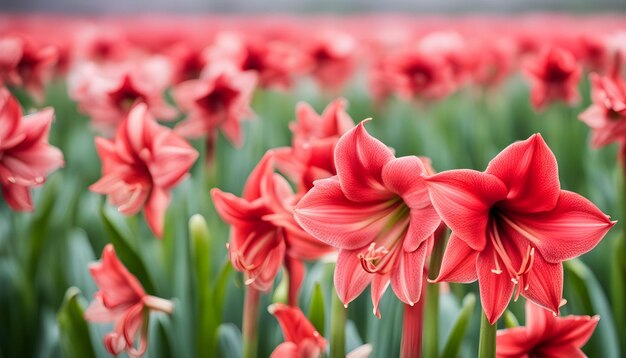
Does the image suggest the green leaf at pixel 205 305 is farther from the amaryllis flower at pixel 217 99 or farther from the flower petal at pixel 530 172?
the flower petal at pixel 530 172

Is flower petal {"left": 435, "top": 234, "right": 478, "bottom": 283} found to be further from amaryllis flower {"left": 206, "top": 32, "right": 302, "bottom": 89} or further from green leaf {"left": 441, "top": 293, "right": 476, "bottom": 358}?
amaryllis flower {"left": 206, "top": 32, "right": 302, "bottom": 89}

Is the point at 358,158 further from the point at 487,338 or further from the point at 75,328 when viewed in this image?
the point at 75,328

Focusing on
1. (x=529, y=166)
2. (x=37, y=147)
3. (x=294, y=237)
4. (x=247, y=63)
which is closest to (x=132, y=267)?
(x=37, y=147)

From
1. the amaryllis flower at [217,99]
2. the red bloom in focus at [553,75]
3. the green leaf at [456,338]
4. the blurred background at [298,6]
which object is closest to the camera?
the green leaf at [456,338]

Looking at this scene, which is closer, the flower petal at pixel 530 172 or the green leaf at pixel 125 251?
the flower petal at pixel 530 172

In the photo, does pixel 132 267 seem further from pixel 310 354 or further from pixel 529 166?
pixel 529 166

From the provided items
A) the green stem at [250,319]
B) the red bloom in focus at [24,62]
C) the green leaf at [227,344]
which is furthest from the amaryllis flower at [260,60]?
the green stem at [250,319]
